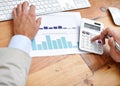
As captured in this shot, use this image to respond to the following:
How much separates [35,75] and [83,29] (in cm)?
28

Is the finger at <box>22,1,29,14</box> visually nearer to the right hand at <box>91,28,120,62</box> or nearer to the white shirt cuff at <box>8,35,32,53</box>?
the white shirt cuff at <box>8,35,32,53</box>

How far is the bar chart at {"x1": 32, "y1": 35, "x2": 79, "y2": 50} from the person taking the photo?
828 millimetres

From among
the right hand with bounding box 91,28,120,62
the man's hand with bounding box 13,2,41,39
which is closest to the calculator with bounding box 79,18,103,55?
the right hand with bounding box 91,28,120,62

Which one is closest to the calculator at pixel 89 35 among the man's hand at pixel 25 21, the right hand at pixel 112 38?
the right hand at pixel 112 38

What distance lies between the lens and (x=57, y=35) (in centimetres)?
87

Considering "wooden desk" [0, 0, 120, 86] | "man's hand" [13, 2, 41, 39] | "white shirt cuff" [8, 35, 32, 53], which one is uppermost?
"man's hand" [13, 2, 41, 39]

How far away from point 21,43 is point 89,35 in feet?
0.93

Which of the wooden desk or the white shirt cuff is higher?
the white shirt cuff

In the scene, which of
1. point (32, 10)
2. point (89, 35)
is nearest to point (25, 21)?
point (32, 10)

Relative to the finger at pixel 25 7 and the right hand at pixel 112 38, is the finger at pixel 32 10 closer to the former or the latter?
the finger at pixel 25 7

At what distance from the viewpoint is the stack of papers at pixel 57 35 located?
2.72ft

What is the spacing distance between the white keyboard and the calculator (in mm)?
100

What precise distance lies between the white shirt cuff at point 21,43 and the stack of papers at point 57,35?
3 cm

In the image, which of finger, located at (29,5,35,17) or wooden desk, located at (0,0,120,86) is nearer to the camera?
wooden desk, located at (0,0,120,86)
